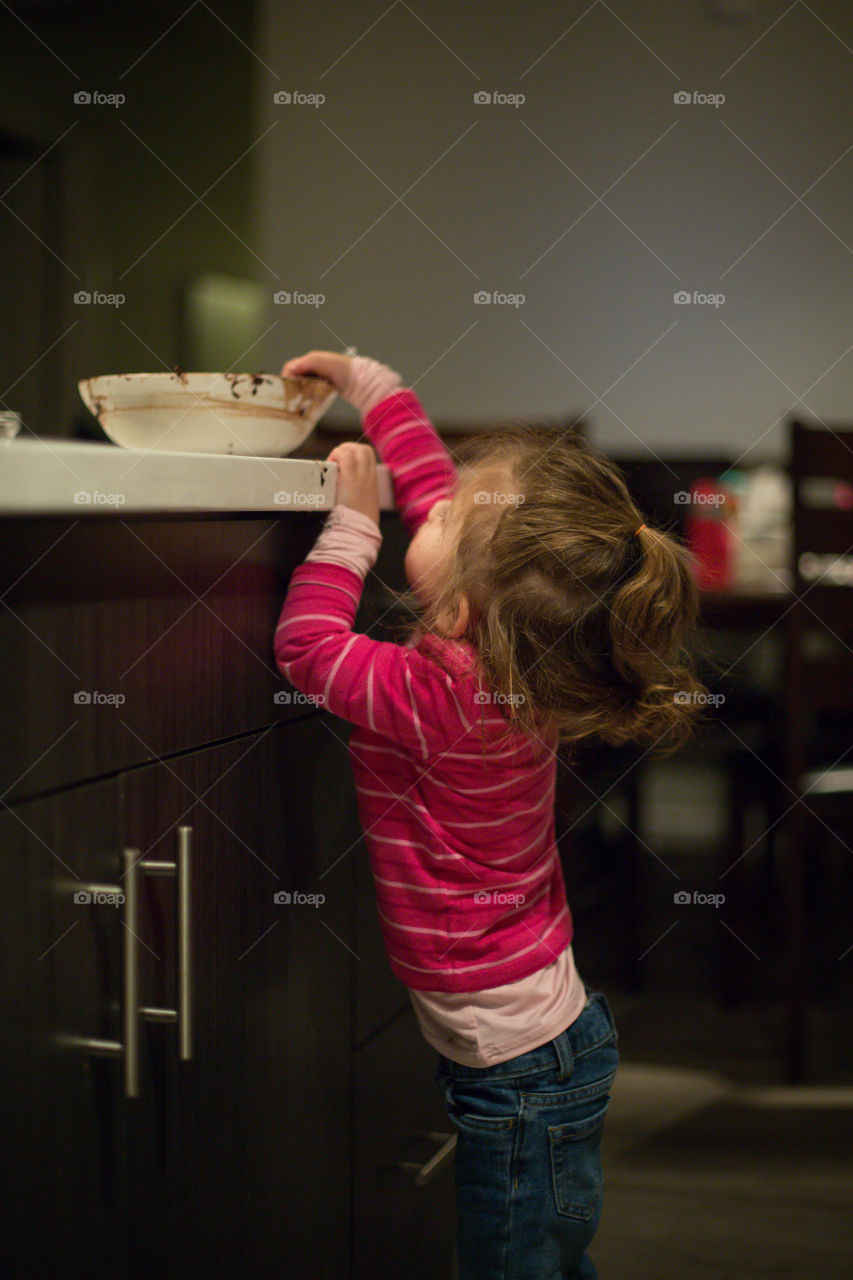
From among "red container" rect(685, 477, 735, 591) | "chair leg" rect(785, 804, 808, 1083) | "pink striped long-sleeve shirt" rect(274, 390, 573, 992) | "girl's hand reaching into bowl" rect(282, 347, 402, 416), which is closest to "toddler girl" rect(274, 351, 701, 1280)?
"pink striped long-sleeve shirt" rect(274, 390, 573, 992)

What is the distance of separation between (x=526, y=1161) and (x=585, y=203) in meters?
0.89

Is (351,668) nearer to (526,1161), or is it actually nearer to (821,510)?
(526,1161)

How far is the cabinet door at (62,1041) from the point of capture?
1.89 ft

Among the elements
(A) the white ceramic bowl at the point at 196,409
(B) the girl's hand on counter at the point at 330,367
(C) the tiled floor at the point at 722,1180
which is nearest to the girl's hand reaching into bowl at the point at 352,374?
(B) the girl's hand on counter at the point at 330,367

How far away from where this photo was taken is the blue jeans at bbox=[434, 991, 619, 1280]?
866 mm

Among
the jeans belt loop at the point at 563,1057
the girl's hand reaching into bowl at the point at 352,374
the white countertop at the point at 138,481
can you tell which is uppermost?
the girl's hand reaching into bowl at the point at 352,374

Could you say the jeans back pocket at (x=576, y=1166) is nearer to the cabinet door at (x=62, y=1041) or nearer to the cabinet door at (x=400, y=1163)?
the cabinet door at (x=400, y=1163)

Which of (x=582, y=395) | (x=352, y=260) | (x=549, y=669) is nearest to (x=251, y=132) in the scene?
(x=352, y=260)

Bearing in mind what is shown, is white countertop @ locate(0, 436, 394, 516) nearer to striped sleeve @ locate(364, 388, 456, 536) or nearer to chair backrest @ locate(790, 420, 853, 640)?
striped sleeve @ locate(364, 388, 456, 536)

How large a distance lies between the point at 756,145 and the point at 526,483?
0.52 meters

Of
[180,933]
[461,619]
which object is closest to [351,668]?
[461,619]

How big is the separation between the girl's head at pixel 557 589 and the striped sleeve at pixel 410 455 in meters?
0.06

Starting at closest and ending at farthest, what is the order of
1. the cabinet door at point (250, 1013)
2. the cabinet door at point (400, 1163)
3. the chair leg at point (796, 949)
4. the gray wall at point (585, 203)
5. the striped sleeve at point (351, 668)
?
the cabinet door at point (250, 1013), the striped sleeve at point (351, 668), the cabinet door at point (400, 1163), the gray wall at point (585, 203), the chair leg at point (796, 949)

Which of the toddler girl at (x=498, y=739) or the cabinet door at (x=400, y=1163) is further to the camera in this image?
the cabinet door at (x=400, y=1163)
